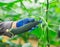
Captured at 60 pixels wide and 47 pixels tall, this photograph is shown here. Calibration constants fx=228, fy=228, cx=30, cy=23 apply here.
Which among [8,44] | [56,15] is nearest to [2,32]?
[8,44]

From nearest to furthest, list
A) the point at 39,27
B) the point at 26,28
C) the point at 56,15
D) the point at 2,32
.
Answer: the point at 26,28, the point at 39,27, the point at 2,32, the point at 56,15

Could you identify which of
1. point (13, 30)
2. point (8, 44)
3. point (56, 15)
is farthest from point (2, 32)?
point (56, 15)

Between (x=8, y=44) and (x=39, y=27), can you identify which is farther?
(x=8, y=44)

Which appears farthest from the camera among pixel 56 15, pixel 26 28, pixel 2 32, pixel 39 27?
pixel 56 15

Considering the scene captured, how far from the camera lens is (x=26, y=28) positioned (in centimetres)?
96

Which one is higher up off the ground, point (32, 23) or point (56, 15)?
point (32, 23)

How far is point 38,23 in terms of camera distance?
100 cm

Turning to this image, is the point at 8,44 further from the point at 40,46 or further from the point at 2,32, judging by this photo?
the point at 40,46

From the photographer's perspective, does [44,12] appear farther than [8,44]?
No

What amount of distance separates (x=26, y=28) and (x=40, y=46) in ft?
0.57

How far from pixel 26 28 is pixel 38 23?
7cm

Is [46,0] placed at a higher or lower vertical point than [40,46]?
higher

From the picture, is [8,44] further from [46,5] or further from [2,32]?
[46,5]

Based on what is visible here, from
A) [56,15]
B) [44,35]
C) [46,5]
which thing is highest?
[46,5]
